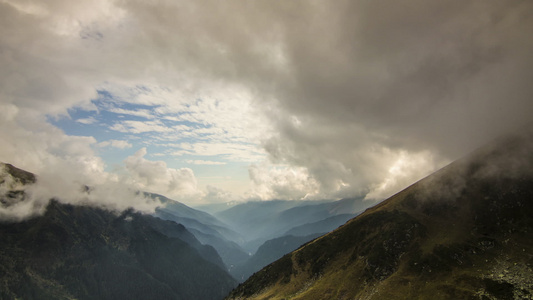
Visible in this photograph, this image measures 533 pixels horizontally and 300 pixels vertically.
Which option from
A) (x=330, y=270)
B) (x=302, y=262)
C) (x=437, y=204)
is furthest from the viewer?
(x=302, y=262)

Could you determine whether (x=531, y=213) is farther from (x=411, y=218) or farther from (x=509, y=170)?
(x=411, y=218)

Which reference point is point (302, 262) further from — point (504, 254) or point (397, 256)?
point (504, 254)

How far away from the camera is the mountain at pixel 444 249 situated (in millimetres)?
115562

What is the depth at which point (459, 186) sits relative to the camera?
192500mm

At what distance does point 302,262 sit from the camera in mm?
197750

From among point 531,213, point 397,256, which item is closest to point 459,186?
point 531,213

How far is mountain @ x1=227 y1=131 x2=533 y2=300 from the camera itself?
116 m

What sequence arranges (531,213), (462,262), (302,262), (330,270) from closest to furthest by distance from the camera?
(462,262) < (531,213) < (330,270) < (302,262)

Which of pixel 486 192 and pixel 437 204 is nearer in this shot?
pixel 486 192

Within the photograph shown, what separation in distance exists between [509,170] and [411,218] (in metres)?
80.4

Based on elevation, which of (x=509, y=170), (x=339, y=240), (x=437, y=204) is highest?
(x=509, y=170)

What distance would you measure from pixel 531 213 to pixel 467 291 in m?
78.7

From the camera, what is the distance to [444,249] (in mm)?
139625

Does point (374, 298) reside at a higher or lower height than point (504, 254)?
lower
